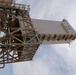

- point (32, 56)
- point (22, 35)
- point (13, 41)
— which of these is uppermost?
point (22, 35)

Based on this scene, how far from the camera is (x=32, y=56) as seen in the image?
93.0 feet

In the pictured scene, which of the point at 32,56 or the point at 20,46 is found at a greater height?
the point at 20,46

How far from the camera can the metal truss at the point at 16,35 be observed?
81.8 feet

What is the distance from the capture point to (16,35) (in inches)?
1014

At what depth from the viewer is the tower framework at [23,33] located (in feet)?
82.7

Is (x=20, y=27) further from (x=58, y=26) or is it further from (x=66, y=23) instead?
(x=66, y=23)

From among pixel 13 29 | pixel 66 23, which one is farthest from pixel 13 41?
pixel 66 23

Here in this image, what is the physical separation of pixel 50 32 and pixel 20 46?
557cm

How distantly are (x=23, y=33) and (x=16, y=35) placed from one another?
3.37 feet

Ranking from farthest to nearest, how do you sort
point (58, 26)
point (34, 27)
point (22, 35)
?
point (58, 26), point (34, 27), point (22, 35)

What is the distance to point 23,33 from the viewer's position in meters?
25.6

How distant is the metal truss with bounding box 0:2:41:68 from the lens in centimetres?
2492

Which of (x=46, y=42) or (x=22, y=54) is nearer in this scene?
(x=22, y=54)

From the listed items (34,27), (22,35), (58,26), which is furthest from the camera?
(58,26)
